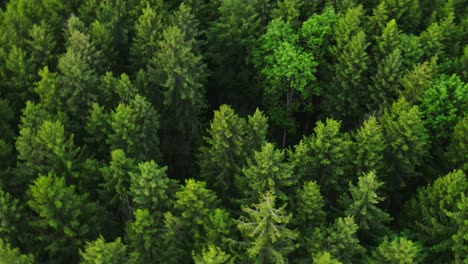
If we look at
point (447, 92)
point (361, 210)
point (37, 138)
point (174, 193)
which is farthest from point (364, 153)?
point (37, 138)

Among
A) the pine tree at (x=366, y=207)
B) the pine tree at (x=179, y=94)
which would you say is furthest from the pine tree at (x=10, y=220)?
the pine tree at (x=366, y=207)

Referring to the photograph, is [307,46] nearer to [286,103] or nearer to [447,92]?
[286,103]

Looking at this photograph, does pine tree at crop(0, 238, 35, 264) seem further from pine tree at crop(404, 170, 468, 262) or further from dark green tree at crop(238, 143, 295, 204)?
pine tree at crop(404, 170, 468, 262)

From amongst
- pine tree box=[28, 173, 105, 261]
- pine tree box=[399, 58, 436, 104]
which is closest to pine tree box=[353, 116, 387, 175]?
pine tree box=[399, 58, 436, 104]

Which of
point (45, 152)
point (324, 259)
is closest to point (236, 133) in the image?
point (324, 259)

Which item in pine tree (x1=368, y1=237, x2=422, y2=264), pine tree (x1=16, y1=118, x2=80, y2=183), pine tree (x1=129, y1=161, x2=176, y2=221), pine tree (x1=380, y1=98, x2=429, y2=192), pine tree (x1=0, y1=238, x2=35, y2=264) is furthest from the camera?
pine tree (x1=380, y1=98, x2=429, y2=192)

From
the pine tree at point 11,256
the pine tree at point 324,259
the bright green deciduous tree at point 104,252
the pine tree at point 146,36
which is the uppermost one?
the pine tree at point 146,36

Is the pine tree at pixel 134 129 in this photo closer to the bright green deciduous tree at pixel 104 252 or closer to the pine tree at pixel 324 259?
the bright green deciduous tree at pixel 104 252
